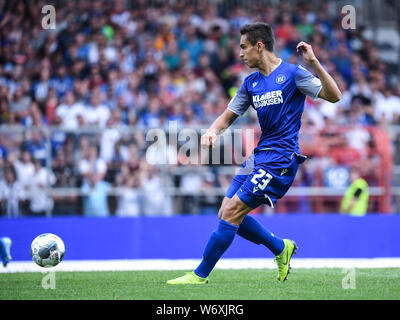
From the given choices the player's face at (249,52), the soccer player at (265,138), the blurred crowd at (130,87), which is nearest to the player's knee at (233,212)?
the soccer player at (265,138)

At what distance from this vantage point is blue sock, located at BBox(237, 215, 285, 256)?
7766mm

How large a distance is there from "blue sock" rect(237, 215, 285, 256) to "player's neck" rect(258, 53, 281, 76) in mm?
1516

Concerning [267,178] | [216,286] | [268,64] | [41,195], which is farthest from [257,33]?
[41,195]

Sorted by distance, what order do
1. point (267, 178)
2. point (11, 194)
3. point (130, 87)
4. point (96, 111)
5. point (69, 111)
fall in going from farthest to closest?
point (130, 87), point (96, 111), point (69, 111), point (11, 194), point (267, 178)

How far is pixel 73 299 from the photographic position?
21.8 feet

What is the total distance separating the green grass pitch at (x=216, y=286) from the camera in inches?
266

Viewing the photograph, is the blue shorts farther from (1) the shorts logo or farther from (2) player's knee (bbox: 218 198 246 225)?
(1) the shorts logo

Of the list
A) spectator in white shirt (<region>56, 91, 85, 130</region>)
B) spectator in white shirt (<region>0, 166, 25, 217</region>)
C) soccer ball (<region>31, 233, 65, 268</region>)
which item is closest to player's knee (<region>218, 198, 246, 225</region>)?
soccer ball (<region>31, 233, 65, 268</region>)

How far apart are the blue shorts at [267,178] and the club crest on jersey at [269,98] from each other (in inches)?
18.7

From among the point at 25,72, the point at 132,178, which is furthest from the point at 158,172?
the point at 25,72

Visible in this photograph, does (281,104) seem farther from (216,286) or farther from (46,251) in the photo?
(46,251)

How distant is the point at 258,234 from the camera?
776 centimetres

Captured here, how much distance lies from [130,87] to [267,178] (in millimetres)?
8328

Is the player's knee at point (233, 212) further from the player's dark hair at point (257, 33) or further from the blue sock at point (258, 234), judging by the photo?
the player's dark hair at point (257, 33)
